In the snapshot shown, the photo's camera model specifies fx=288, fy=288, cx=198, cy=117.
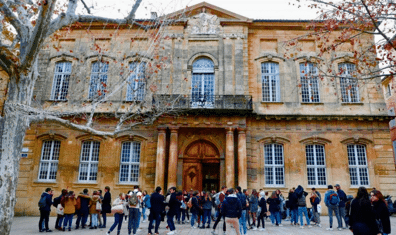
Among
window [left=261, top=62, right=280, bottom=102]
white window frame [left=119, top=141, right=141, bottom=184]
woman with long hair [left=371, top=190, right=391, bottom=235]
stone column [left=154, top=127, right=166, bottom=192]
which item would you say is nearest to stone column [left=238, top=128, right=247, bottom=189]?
window [left=261, top=62, right=280, bottom=102]

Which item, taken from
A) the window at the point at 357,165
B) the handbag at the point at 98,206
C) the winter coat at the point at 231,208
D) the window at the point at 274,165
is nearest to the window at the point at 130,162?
the handbag at the point at 98,206

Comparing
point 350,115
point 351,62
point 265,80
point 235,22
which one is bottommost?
point 350,115

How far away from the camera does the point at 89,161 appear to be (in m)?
18.2

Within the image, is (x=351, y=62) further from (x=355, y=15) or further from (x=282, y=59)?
(x=355, y=15)

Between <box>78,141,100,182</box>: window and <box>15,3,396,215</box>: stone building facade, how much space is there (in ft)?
0.20

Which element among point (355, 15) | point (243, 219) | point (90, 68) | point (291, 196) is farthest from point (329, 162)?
point (90, 68)

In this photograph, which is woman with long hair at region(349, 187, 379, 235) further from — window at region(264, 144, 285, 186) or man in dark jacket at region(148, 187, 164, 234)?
window at region(264, 144, 285, 186)

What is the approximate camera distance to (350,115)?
17.9 meters

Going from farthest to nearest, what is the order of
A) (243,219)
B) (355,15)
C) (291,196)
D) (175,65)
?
(175,65)
(291,196)
(243,219)
(355,15)

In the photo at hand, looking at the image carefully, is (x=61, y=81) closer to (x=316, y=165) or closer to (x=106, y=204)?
(x=106, y=204)

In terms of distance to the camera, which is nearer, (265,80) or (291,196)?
(291,196)

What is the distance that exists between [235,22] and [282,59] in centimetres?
409

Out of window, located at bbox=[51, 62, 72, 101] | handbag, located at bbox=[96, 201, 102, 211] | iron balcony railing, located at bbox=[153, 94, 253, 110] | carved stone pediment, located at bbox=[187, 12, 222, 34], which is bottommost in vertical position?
handbag, located at bbox=[96, 201, 102, 211]

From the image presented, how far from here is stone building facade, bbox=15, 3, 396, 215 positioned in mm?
17469
